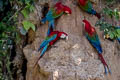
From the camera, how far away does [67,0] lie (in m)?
3.48

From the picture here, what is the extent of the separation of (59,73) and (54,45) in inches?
14.5

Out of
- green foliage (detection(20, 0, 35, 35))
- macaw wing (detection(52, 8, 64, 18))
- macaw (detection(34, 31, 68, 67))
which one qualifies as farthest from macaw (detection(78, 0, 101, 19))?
green foliage (detection(20, 0, 35, 35))

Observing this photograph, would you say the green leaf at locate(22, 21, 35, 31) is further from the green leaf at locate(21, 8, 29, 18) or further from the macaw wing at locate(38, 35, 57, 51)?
the macaw wing at locate(38, 35, 57, 51)

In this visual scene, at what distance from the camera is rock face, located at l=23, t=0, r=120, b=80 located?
115 inches

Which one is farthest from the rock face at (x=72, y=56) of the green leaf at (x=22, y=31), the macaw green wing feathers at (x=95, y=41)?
the green leaf at (x=22, y=31)

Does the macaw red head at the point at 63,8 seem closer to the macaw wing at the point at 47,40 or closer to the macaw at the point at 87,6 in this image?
the macaw at the point at 87,6

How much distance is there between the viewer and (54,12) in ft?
10.8

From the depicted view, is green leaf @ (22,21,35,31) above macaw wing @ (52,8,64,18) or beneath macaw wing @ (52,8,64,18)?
beneath

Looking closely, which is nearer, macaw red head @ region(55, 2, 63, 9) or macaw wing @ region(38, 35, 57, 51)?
macaw wing @ region(38, 35, 57, 51)

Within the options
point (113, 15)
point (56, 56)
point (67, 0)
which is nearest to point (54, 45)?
point (56, 56)

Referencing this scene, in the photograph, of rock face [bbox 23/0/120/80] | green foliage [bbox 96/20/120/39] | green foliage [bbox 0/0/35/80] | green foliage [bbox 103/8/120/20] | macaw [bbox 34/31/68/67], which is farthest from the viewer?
green foliage [bbox 103/8/120/20]

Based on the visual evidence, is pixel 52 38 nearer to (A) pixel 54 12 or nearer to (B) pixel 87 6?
(A) pixel 54 12

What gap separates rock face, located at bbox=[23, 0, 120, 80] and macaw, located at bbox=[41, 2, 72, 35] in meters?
0.07

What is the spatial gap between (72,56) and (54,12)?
0.63 meters
